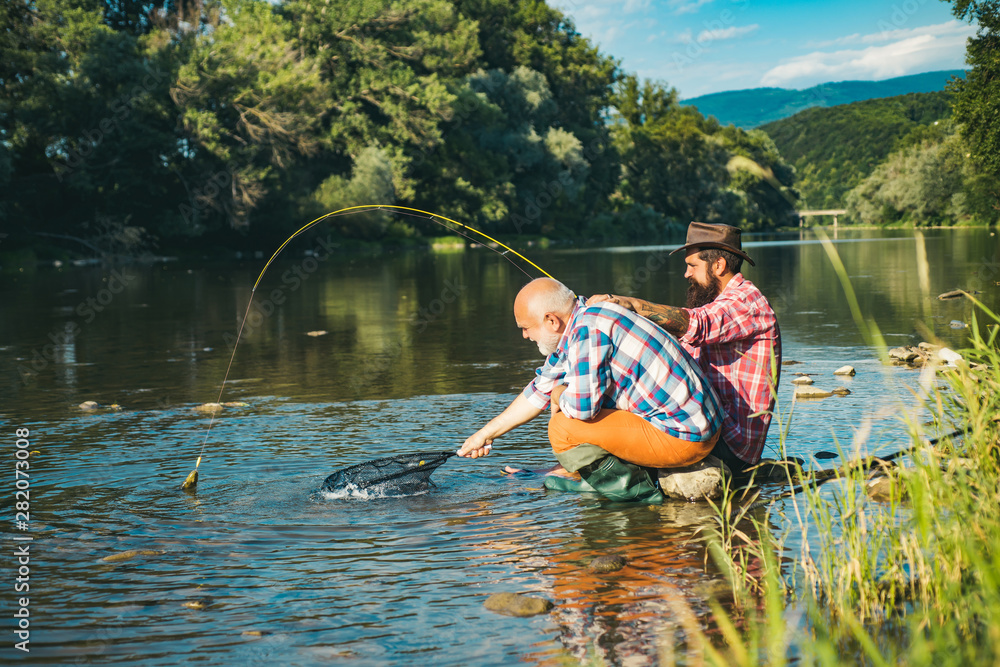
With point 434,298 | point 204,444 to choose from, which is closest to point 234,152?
point 434,298

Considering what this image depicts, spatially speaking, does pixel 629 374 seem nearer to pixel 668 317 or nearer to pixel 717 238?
pixel 668 317

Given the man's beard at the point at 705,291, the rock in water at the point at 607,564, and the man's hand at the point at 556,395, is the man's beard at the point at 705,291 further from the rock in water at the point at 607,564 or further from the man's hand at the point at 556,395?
the rock in water at the point at 607,564

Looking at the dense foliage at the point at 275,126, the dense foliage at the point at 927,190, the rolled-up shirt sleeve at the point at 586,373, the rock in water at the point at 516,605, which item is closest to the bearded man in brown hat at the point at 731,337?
the rolled-up shirt sleeve at the point at 586,373

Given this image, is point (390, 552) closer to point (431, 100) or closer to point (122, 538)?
point (122, 538)

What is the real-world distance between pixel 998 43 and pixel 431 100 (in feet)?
93.2

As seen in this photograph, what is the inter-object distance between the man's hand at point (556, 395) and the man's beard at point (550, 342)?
0.72 feet

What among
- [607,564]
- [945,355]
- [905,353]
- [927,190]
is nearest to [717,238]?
[945,355]

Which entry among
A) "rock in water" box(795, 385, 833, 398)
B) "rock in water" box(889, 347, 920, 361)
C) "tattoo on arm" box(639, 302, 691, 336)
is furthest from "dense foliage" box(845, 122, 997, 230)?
"tattoo on arm" box(639, 302, 691, 336)

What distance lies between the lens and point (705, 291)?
20.0ft

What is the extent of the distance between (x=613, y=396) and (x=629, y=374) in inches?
10.0

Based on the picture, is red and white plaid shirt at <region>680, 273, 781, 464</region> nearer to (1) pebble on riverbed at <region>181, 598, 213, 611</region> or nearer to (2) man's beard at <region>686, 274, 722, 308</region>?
(2) man's beard at <region>686, 274, 722, 308</region>

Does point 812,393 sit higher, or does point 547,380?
point 547,380

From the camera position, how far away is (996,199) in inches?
2228

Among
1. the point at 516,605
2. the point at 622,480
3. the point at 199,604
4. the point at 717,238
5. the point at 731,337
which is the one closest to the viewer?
the point at 516,605
